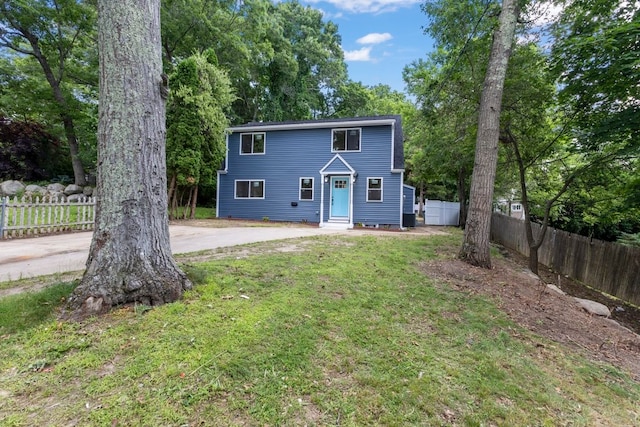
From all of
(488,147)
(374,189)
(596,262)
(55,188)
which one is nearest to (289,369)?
(488,147)

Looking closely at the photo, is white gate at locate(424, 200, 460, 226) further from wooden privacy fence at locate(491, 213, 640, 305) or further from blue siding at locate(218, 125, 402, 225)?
wooden privacy fence at locate(491, 213, 640, 305)

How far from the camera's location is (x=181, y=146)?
12422 millimetres

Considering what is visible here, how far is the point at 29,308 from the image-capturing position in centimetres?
265

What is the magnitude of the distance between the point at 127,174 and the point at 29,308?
1.39m

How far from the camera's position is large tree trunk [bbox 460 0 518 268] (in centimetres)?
607

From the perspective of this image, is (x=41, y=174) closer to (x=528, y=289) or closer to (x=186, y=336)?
(x=186, y=336)

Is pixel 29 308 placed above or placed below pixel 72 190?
below

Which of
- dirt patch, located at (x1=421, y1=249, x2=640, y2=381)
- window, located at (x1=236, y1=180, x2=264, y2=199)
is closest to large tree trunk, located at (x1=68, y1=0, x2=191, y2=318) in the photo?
dirt patch, located at (x1=421, y1=249, x2=640, y2=381)

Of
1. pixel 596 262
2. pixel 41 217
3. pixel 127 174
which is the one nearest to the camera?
pixel 127 174

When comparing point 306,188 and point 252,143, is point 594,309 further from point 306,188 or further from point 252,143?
point 252,143

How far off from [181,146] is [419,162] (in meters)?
12.1

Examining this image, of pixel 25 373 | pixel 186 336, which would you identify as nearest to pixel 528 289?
pixel 186 336

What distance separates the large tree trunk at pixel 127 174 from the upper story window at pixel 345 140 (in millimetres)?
12188

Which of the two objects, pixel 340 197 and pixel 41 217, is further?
pixel 340 197
